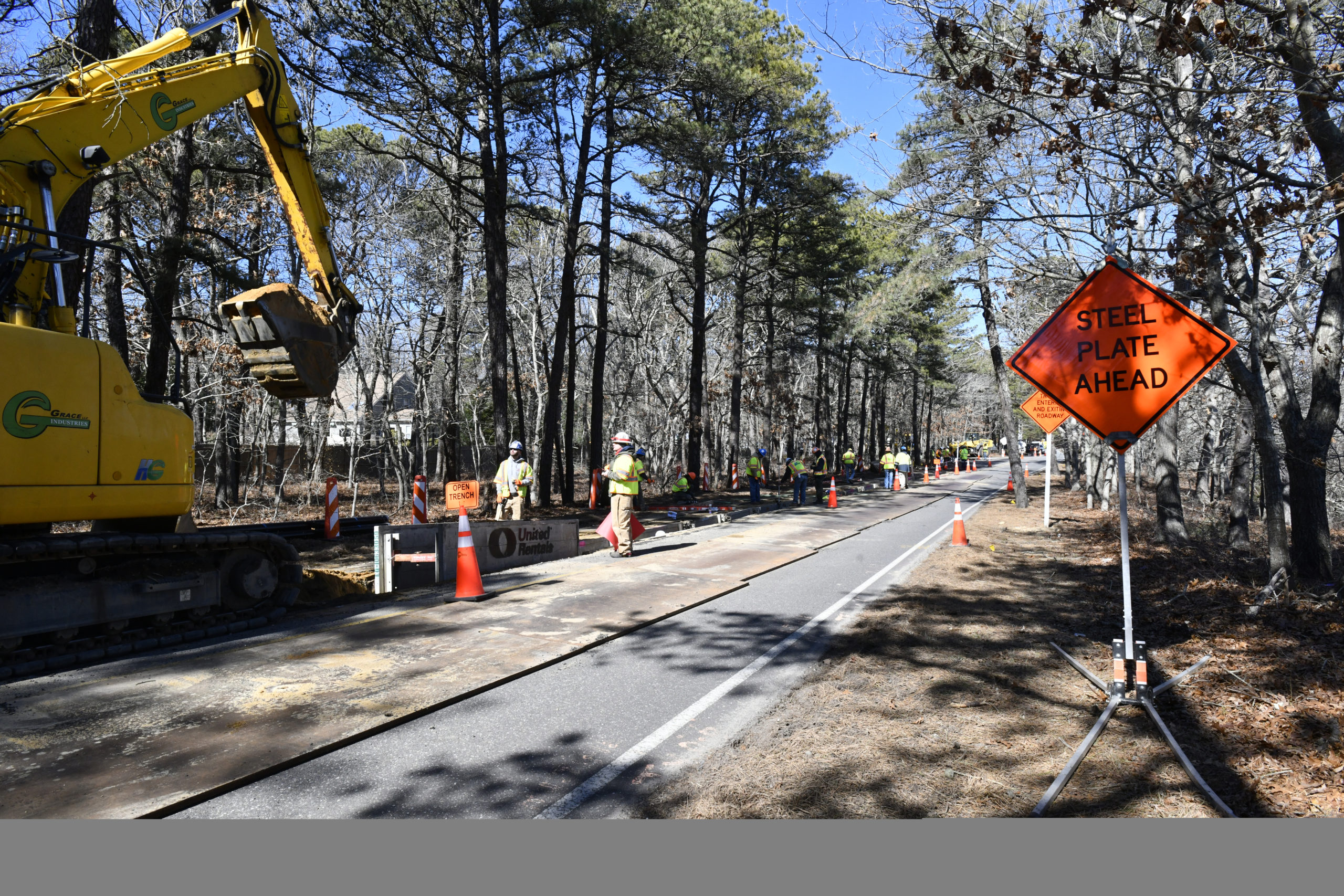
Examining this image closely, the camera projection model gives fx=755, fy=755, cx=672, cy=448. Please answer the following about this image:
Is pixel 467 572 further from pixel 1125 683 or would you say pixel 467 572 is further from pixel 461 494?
pixel 461 494

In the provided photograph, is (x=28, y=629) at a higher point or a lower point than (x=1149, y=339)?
lower

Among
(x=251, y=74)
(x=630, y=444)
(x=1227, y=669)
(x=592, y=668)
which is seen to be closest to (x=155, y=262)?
(x=251, y=74)

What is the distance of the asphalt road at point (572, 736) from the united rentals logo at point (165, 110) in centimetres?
670

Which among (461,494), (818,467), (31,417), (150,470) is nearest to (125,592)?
(150,470)

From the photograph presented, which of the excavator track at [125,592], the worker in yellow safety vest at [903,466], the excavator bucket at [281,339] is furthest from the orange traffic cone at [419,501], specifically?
the worker in yellow safety vest at [903,466]

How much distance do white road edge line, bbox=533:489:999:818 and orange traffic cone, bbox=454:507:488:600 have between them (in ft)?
12.6

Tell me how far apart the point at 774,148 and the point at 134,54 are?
2219 centimetres

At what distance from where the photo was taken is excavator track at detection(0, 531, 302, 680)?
6.45m

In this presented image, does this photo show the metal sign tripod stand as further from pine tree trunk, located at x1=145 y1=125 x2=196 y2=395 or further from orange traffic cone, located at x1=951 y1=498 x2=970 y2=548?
Result: pine tree trunk, located at x1=145 y1=125 x2=196 y2=395

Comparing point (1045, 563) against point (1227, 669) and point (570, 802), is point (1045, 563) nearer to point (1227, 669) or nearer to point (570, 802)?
point (1227, 669)

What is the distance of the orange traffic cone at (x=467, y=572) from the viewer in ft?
30.0

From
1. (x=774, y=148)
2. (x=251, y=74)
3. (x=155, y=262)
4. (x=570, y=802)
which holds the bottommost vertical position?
(x=570, y=802)

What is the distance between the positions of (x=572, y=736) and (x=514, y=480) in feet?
31.9

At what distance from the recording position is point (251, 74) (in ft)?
27.7
